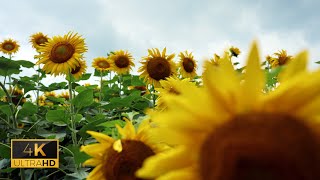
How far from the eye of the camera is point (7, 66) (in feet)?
15.5

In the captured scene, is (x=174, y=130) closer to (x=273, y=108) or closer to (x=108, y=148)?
(x=273, y=108)

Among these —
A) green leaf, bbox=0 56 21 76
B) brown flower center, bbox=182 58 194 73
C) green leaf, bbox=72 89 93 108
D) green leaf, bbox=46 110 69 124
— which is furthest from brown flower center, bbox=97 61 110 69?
green leaf, bbox=46 110 69 124

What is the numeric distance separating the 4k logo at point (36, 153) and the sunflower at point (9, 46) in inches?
295

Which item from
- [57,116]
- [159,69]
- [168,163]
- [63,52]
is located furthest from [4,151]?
[168,163]

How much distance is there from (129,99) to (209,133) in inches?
121

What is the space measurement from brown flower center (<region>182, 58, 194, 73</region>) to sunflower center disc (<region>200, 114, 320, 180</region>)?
188 inches

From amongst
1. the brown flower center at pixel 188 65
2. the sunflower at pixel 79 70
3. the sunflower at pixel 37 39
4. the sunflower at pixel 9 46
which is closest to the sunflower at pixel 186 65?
the brown flower center at pixel 188 65

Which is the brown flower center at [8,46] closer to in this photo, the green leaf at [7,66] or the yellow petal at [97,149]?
the green leaf at [7,66]

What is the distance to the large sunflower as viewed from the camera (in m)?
0.69

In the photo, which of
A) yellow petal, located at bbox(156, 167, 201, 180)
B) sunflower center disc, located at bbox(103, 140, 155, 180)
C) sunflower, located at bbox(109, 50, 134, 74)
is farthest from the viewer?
sunflower, located at bbox(109, 50, 134, 74)

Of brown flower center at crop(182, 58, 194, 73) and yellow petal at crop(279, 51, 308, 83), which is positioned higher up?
brown flower center at crop(182, 58, 194, 73)

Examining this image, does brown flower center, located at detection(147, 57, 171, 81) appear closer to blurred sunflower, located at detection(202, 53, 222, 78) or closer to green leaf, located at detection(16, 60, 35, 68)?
blurred sunflower, located at detection(202, 53, 222, 78)

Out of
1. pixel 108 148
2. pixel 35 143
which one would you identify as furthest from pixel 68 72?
pixel 108 148

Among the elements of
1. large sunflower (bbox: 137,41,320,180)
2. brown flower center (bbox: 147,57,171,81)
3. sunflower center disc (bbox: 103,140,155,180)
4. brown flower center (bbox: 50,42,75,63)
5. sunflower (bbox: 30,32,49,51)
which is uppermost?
sunflower (bbox: 30,32,49,51)
